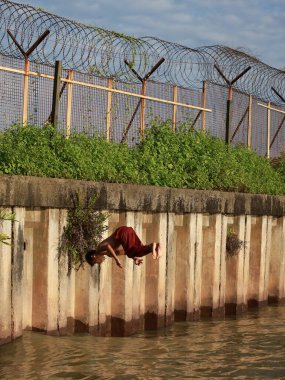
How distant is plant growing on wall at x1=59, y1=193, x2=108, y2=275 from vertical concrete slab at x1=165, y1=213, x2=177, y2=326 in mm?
1968

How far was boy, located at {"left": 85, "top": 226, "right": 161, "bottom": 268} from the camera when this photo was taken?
10727 millimetres

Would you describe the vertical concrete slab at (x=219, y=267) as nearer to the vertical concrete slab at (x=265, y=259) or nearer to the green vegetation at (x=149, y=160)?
the green vegetation at (x=149, y=160)

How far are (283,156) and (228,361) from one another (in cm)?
1145

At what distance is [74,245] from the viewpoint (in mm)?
10797

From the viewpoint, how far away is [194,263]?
13500 millimetres

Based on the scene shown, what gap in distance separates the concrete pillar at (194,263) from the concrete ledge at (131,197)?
20 centimetres

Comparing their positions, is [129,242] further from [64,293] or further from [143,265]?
[143,265]

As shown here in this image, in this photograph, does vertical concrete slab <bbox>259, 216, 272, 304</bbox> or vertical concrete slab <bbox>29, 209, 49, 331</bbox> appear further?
vertical concrete slab <bbox>259, 216, 272, 304</bbox>

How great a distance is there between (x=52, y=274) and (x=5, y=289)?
3.00 ft

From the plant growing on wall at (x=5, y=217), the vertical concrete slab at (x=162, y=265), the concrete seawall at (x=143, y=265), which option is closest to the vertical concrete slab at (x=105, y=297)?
the concrete seawall at (x=143, y=265)

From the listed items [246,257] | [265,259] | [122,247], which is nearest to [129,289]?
[122,247]

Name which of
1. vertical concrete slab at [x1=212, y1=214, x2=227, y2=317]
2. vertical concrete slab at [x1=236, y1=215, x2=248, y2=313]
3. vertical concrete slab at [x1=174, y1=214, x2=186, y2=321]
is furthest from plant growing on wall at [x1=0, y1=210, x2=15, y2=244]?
vertical concrete slab at [x1=236, y1=215, x2=248, y2=313]

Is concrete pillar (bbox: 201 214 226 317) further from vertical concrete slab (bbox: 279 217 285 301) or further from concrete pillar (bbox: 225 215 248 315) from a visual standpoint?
vertical concrete slab (bbox: 279 217 285 301)

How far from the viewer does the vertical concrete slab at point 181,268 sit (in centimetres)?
1325
